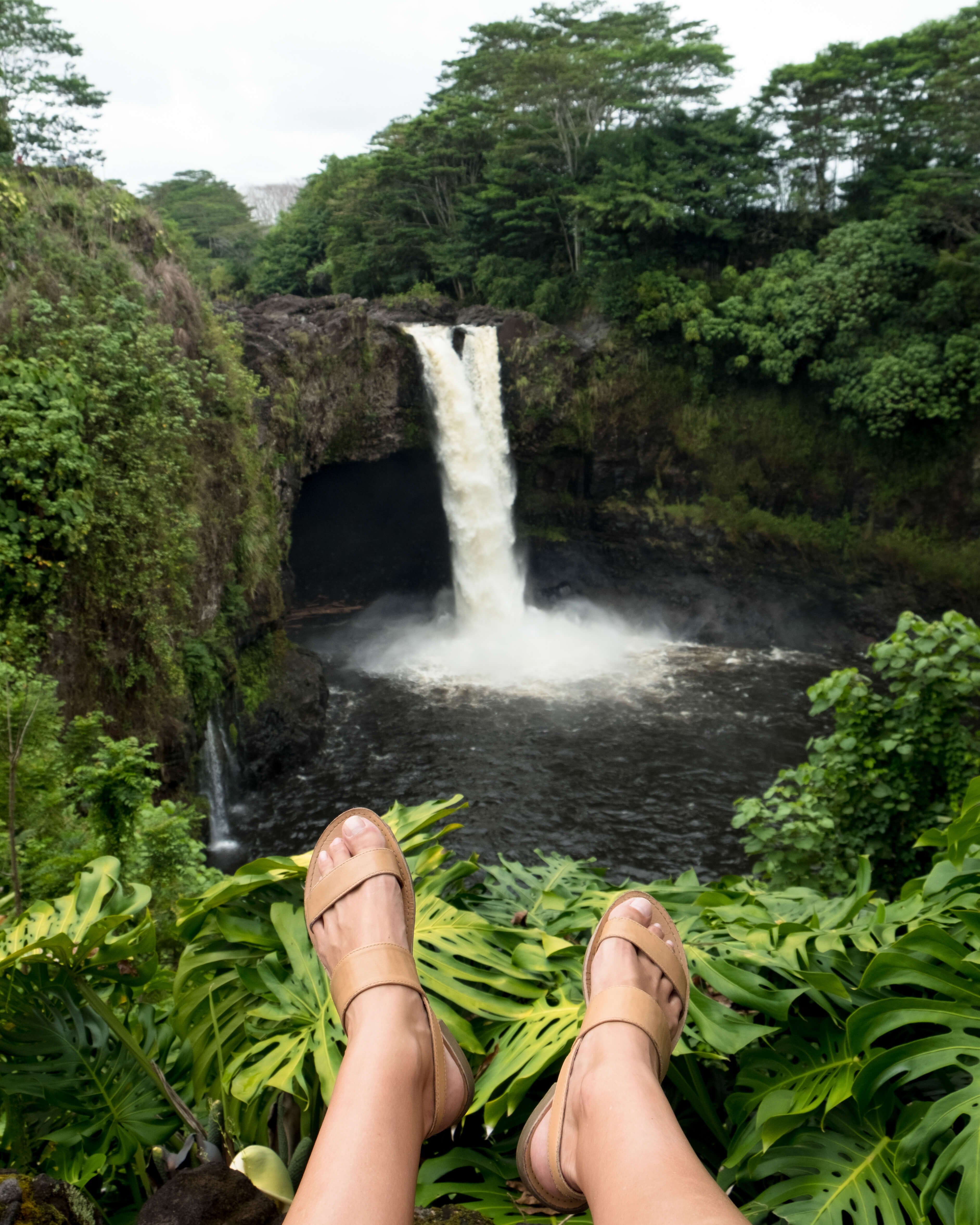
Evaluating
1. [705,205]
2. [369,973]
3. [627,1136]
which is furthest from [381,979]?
[705,205]

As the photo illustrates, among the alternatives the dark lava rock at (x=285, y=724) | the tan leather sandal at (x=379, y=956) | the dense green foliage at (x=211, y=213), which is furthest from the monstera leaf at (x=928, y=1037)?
the dense green foliage at (x=211, y=213)

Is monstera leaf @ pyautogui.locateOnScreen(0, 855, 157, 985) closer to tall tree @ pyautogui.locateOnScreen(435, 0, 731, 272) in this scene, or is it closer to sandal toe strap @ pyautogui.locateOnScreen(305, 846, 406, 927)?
sandal toe strap @ pyautogui.locateOnScreen(305, 846, 406, 927)

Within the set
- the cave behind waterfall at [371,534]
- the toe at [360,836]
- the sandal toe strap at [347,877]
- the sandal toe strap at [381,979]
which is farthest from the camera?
the cave behind waterfall at [371,534]

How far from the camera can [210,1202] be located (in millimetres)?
1183

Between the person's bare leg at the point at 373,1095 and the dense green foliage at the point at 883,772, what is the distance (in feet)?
8.55

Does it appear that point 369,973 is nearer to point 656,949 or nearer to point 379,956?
point 379,956

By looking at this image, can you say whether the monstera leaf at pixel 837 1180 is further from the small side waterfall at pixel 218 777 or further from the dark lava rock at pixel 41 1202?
the small side waterfall at pixel 218 777

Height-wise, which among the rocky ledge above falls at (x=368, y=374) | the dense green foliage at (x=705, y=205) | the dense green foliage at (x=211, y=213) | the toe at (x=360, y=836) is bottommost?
the toe at (x=360, y=836)

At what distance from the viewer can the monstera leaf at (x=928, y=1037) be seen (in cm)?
126

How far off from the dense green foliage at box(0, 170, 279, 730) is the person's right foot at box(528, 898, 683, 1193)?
5187 mm

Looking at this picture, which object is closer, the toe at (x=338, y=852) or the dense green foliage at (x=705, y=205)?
the toe at (x=338, y=852)

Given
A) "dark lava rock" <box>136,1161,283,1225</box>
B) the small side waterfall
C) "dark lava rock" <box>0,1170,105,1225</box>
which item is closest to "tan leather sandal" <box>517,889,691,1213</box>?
"dark lava rock" <box>136,1161,283,1225</box>

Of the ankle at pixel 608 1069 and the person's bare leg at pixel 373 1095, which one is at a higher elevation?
the person's bare leg at pixel 373 1095

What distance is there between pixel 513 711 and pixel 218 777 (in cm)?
457
